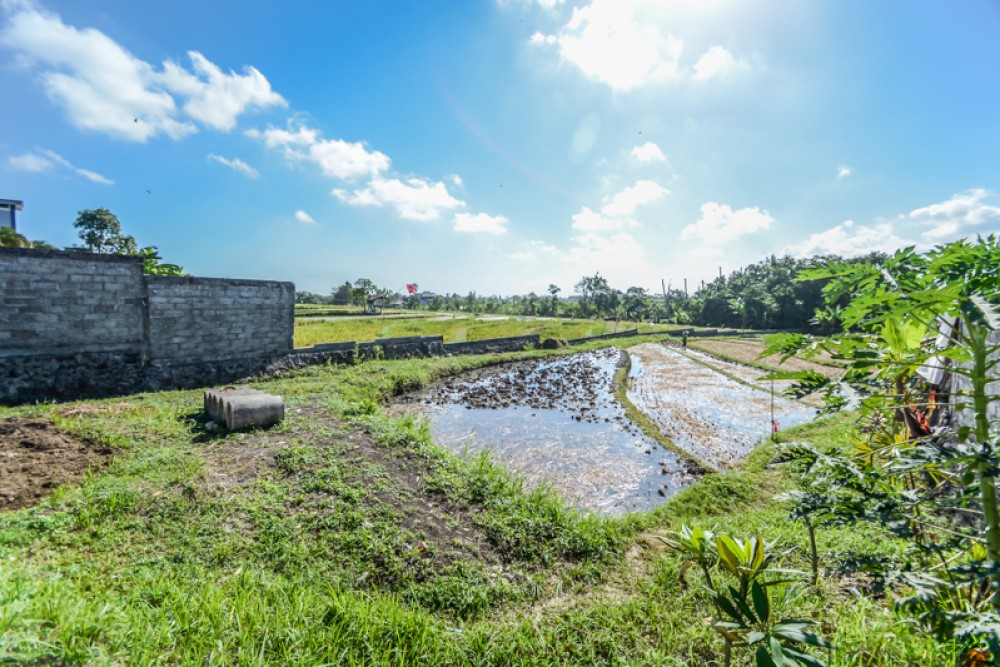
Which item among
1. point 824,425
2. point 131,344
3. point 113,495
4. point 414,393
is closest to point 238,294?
point 131,344

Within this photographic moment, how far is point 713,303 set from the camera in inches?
1644

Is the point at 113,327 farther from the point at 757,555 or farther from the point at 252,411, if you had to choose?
the point at 757,555

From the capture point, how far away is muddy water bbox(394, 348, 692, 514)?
6098mm

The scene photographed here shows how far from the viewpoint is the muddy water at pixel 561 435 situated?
6.10 metres

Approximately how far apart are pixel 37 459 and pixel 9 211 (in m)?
25.7

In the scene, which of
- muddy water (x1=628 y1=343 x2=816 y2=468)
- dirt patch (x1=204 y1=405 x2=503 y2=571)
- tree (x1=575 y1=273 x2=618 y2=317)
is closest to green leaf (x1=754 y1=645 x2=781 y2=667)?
dirt patch (x1=204 y1=405 x2=503 y2=571)

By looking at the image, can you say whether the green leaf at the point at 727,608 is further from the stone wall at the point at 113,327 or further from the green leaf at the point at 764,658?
the stone wall at the point at 113,327

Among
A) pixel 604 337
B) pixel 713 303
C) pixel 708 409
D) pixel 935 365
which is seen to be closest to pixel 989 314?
pixel 935 365

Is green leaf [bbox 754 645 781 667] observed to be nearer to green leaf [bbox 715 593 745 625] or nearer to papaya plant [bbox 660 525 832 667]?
papaya plant [bbox 660 525 832 667]

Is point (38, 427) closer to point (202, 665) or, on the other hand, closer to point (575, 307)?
point (202, 665)

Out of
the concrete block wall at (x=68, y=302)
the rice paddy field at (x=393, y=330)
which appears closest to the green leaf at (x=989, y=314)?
the concrete block wall at (x=68, y=302)

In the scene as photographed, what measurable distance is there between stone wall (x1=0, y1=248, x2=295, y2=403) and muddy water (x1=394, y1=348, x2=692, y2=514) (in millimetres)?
5407

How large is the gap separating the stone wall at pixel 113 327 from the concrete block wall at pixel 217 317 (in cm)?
2

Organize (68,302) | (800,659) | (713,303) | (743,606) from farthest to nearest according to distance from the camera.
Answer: (713,303) → (68,302) → (743,606) → (800,659)
